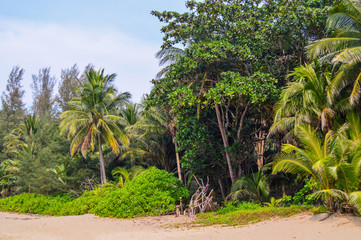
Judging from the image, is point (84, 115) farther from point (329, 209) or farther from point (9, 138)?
point (9, 138)

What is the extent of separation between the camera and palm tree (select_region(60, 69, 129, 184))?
A: 22031 millimetres

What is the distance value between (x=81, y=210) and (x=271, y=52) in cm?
1247

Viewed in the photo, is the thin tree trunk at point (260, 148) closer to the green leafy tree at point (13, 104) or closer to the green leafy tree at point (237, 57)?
the green leafy tree at point (237, 57)

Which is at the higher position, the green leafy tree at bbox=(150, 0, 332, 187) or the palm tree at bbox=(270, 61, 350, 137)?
the green leafy tree at bbox=(150, 0, 332, 187)

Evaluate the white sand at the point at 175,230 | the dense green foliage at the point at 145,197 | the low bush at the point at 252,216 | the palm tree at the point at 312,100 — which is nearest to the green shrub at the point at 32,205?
the dense green foliage at the point at 145,197

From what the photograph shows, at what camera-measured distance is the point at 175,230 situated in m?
9.98

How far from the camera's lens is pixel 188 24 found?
16.8 m

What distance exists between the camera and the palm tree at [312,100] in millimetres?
10969

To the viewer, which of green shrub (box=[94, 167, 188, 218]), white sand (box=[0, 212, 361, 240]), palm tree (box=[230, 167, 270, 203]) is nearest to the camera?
white sand (box=[0, 212, 361, 240])

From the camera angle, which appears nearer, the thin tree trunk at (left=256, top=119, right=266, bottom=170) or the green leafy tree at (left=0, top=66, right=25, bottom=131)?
the thin tree trunk at (left=256, top=119, right=266, bottom=170)

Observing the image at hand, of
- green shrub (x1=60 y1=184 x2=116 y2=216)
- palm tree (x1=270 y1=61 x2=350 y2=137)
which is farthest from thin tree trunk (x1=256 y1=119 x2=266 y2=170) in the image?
green shrub (x1=60 y1=184 x2=116 y2=216)

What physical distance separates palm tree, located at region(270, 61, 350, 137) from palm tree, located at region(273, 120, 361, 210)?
831 millimetres

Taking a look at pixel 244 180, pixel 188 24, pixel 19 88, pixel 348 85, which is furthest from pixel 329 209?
pixel 19 88

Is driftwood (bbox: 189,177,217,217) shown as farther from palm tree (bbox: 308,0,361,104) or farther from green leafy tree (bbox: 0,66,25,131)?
green leafy tree (bbox: 0,66,25,131)
